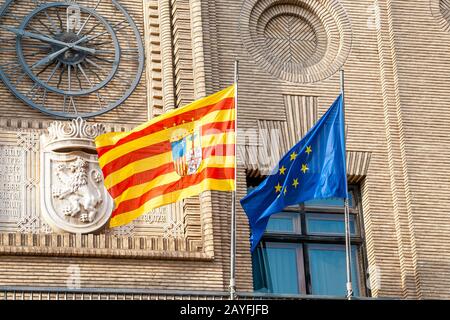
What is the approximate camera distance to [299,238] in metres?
27.3

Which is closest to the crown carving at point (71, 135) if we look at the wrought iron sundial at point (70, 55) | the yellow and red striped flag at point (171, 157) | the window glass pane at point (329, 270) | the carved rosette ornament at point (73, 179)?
the carved rosette ornament at point (73, 179)

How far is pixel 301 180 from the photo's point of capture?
24.9 m

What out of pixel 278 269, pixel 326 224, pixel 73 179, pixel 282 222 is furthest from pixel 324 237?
pixel 73 179

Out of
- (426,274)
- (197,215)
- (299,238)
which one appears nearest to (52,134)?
(197,215)

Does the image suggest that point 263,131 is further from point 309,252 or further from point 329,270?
point 329,270

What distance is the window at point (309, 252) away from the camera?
27016mm

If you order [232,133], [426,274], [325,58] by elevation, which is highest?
[325,58]

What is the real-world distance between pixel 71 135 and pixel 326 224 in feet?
14.2

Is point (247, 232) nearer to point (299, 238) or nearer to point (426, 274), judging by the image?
point (299, 238)

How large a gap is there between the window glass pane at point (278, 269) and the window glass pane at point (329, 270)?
22 centimetres

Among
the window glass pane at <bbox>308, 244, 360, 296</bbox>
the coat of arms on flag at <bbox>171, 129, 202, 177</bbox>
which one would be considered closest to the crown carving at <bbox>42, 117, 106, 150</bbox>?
the coat of arms on flag at <bbox>171, 129, 202, 177</bbox>

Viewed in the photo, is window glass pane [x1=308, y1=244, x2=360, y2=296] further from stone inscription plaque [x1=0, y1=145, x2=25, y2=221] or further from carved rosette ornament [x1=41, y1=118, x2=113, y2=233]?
stone inscription plaque [x1=0, y1=145, x2=25, y2=221]

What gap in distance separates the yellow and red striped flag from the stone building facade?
1.37m

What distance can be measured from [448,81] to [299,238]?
374cm
